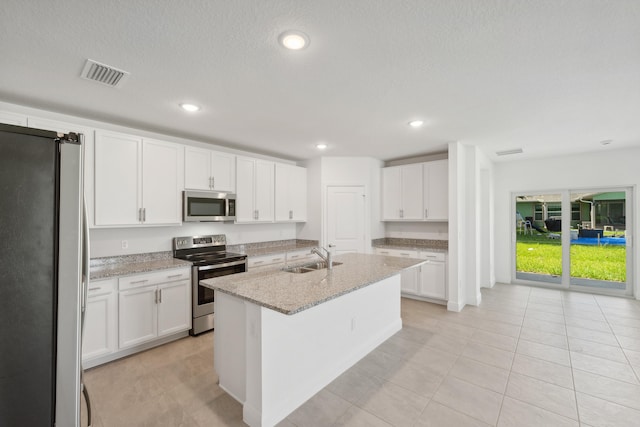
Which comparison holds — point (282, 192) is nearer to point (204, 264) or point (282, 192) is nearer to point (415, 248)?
point (204, 264)

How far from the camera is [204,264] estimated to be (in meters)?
3.49

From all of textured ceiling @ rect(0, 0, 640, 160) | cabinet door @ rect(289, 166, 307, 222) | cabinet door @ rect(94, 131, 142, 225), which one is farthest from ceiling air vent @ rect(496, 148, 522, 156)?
cabinet door @ rect(94, 131, 142, 225)

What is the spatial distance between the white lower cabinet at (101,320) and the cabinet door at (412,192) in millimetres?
4388

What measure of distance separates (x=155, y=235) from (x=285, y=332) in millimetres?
2586

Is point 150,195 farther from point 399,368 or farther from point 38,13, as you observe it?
point 399,368

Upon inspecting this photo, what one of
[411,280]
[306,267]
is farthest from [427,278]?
Result: [306,267]

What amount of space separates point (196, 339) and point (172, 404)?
3.99 feet

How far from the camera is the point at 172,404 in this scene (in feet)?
7.32

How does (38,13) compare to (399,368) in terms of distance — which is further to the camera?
(399,368)

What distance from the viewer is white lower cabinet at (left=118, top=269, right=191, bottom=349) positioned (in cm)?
295

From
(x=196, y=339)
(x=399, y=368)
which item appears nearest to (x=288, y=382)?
(x=399, y=368)

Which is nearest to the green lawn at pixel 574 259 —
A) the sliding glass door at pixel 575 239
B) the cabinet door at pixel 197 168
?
the sliding glass door at pixel 575 239

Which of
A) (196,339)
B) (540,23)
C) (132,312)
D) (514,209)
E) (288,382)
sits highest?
(540,23)

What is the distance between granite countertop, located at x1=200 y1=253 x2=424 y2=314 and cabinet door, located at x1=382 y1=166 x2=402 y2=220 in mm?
2293
